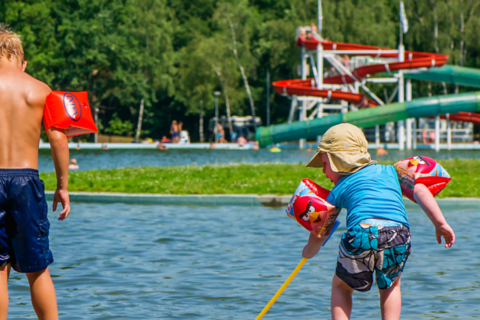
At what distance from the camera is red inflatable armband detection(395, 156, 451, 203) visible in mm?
4113

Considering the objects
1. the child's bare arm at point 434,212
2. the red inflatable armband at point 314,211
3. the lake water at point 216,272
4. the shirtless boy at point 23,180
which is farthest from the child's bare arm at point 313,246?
the shirtless boy at point 23,180

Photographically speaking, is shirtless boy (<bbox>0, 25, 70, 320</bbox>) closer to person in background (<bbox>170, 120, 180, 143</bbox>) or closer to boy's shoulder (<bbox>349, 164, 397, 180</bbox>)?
boy's shoulder (<bbox>349, 164, 397, 180</bbox>)

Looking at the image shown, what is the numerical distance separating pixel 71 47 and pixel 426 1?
2971cm

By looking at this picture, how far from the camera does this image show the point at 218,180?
14719 mm

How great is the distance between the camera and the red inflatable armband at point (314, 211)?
4.20m

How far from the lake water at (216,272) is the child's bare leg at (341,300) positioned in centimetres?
148

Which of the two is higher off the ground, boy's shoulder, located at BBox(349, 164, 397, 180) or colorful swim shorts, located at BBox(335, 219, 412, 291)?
boy's shoulder, located at BBox(349, 164, 397, 180)

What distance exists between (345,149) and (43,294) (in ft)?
6.63

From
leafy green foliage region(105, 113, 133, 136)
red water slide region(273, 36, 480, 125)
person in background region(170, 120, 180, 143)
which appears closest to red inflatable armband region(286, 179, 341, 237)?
red water slide region(273, 36, 480, 125)

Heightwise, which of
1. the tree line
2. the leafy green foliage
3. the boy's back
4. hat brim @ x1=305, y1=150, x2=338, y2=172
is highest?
the tree line

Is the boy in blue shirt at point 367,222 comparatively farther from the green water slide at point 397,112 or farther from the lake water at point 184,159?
the green water slide at point 397,112

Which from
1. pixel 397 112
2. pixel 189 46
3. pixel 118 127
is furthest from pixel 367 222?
pixel 118 127

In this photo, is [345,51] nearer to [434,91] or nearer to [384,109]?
[384,109]

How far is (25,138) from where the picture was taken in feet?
13.2
